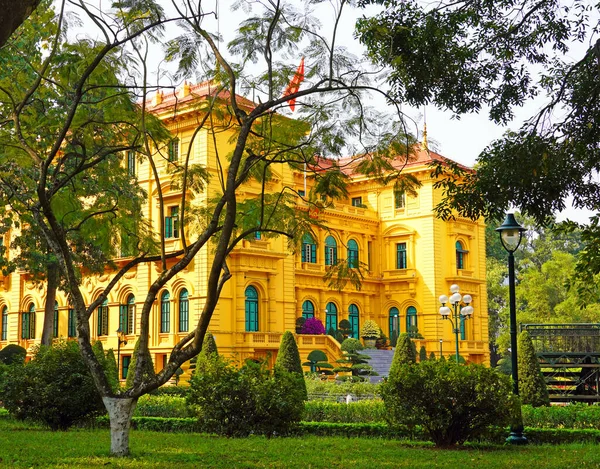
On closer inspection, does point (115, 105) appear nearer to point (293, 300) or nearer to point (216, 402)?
point (216, 402)

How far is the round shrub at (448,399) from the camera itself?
12.4 m

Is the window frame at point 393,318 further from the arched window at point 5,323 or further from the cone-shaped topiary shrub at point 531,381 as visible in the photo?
the cone-shaped topiary shrub at point 531,381

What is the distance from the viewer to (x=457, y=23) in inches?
430

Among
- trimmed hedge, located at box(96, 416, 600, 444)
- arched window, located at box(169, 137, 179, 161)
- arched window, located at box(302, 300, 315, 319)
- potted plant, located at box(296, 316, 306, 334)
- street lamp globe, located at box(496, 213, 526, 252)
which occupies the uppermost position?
arched window, located at box(169, 137, 179, 161)

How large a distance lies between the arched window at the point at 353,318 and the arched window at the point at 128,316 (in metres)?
12.4

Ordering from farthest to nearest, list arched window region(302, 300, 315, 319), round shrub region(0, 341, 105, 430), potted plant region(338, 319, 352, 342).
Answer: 1. potted plant region(338, 319, 352, 342)
2. arched window region(302, 300, 315, 319)
3. round shrub region(0, 341, 105, 430)

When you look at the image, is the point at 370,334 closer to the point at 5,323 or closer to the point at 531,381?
the point at 5,323

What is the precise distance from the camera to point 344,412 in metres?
16.5

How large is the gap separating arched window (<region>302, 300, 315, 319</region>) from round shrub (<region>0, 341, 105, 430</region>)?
25.1 metres

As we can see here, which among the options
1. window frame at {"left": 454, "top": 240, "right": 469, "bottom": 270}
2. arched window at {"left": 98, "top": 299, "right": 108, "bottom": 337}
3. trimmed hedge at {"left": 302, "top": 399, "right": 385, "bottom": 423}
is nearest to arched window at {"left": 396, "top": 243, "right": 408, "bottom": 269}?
window frame at {"left": 454, "top": 240, "right": 469, "bottom": 270}

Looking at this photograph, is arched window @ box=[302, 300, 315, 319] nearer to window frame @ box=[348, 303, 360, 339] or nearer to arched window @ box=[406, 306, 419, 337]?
window frame @ box=[348, 303, 360, 339]

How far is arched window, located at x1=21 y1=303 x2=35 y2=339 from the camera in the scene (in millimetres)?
39000

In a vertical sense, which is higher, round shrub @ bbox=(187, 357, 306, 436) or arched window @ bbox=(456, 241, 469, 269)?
arched window @ bbox=(456, 241, 469, 269)

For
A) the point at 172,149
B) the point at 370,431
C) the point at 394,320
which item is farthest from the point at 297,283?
the point at 370,431
